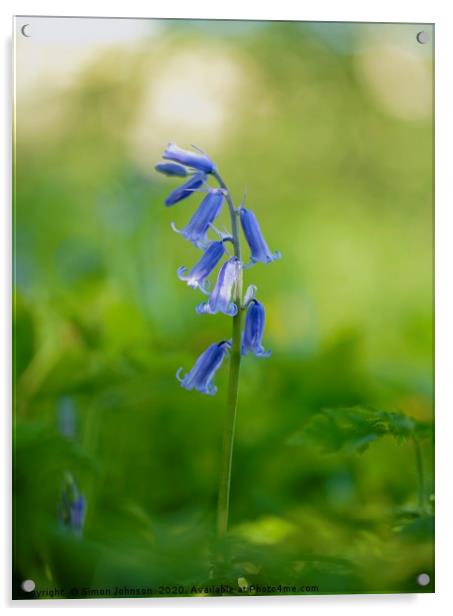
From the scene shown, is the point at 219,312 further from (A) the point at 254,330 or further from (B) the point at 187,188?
(B) the point at 187,188

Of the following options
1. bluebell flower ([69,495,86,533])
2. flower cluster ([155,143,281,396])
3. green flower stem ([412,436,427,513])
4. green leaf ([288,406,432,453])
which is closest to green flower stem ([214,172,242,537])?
flower cluster ([155,143,281,396])

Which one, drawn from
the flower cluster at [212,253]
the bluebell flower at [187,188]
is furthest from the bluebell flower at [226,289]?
the bluebell flower at [187,188]

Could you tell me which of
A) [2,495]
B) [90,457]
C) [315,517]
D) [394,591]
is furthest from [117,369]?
[394,591]

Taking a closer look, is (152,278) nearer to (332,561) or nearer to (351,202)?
(351,202)

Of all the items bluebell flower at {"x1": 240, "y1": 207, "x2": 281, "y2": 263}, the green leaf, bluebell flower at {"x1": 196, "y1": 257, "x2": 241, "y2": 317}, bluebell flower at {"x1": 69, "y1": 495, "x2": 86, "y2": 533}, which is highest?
bluebell flower at {"x1": 240, "y1": 207, "x2": 281, "y2": 263}

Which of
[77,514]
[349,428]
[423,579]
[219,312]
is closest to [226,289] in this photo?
[219,312]

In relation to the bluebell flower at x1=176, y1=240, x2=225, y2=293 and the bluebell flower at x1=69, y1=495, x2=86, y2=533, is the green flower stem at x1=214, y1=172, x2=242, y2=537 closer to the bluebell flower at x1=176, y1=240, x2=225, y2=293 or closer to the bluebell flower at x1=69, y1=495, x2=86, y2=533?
the bluebell flower at x1=176, y1=240, x2=225, y2=293

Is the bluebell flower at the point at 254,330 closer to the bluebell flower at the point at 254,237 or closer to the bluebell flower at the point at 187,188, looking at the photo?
the bluebell flower at the point at 254,237
